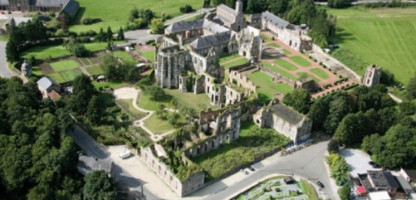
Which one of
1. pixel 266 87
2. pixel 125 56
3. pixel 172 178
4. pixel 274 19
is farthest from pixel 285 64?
pixel 172 178

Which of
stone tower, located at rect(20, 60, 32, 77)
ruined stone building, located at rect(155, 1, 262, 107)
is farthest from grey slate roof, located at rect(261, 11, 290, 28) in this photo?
stone tower, located at rect(20, 60, 32, 77)

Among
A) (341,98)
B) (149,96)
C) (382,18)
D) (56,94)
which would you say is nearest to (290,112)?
(341,98)

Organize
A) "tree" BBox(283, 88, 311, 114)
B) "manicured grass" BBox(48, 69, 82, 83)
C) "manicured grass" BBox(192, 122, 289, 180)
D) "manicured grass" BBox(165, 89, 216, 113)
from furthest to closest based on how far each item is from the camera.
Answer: "manicured grass" BBox(48, 69, 82, 83), "manicured grass" BBox(165, 89, 216, 113), "tree" BBox(283, 88, 311, 114), "manicured grass" BBox(192, 122, 289, 180)

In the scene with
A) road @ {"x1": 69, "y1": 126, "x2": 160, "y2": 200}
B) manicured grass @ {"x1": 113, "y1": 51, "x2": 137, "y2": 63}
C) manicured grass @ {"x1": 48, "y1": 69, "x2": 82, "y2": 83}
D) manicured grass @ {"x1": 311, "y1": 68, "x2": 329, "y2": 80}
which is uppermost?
manicured grass @ {"x1": 113, "y1": 51, "x2": 137, "y2": 63}

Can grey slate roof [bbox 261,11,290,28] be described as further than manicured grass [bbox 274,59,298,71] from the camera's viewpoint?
Yes

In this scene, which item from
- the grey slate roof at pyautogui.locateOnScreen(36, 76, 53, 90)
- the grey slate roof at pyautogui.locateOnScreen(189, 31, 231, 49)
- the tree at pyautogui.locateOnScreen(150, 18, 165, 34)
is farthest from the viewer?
the tree at pyautogui.locateOnScreen(150, 18, 165, 34)

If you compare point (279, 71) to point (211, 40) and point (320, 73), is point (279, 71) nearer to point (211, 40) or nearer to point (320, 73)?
point (320, 73)

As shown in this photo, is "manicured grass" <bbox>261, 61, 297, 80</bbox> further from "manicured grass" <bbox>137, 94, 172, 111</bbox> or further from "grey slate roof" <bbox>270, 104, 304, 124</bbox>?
"manicured grass" <bbox>137, 94, 172, 111</bbox>
